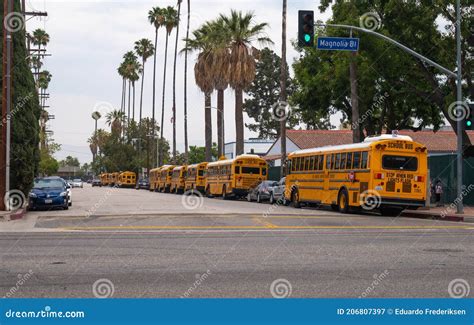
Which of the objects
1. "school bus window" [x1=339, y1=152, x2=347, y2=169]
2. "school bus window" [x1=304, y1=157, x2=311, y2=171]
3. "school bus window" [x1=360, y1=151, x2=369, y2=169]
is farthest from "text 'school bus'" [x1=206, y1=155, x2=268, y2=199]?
"school bus window" [x1=360, y1=151, x2=369, y2=169]

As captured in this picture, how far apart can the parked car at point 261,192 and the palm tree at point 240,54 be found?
8.51 meters

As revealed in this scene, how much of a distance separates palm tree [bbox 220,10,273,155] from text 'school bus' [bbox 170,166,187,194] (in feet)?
48.6

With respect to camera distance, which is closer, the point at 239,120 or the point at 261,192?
the point at 261,192

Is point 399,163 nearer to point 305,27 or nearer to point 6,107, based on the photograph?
point 305,27

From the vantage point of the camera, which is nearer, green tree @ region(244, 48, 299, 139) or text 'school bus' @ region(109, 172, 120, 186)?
green tree @ region(244, 48, 299, 139)

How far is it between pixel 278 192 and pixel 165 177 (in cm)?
3701

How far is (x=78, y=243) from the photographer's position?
53.8ft

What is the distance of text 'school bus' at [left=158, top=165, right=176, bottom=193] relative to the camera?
75812 mm

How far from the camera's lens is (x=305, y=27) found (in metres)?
24.7

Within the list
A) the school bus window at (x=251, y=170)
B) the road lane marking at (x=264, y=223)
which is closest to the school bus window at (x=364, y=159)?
the road lane marking at (x=264, y=223)

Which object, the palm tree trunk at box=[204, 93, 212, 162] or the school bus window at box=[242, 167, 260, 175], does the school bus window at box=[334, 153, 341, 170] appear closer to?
the school bus window at box=[242, 167, 260, 175]

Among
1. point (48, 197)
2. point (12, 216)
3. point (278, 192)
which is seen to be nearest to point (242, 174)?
point (278, 192)

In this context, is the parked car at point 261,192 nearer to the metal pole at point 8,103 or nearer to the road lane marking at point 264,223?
the road lane marking at point 264,223

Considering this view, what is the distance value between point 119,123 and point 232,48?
350 ft
